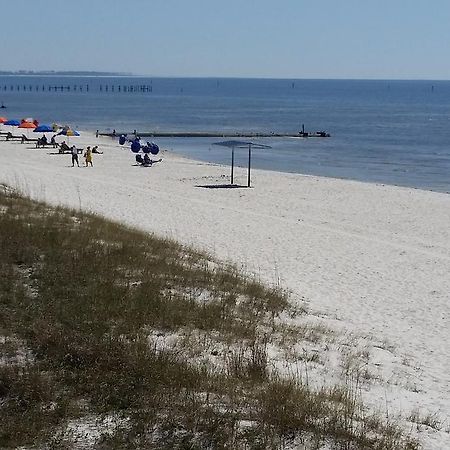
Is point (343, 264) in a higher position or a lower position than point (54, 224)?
lower

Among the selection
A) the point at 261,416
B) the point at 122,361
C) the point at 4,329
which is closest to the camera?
the point at 261,416

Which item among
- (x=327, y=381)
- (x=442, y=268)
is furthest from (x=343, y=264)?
(x=327, y=381)

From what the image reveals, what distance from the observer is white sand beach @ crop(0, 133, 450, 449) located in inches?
329

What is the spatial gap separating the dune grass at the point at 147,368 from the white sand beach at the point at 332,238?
3.06 ft

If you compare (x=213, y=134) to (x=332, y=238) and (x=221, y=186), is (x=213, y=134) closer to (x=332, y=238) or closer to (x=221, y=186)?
(x=221, y=186)

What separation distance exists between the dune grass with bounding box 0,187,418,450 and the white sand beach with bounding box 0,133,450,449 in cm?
93

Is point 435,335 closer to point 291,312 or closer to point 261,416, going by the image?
point 291,312

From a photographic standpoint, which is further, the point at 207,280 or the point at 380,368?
the point at 207,280

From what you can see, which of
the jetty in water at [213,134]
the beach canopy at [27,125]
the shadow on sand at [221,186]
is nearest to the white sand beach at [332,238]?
the shadow on sand at [221,186]

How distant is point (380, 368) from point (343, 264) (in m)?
7.56

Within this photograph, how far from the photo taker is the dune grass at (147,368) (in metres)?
5.05

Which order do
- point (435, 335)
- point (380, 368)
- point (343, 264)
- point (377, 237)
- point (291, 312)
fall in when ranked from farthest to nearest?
point (377, 237) → point (343, 264) → point (435, 335) → point (291, 312) → point (380, 368)

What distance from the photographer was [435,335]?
10.2 metres

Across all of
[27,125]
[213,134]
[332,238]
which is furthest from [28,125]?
[332,238]
